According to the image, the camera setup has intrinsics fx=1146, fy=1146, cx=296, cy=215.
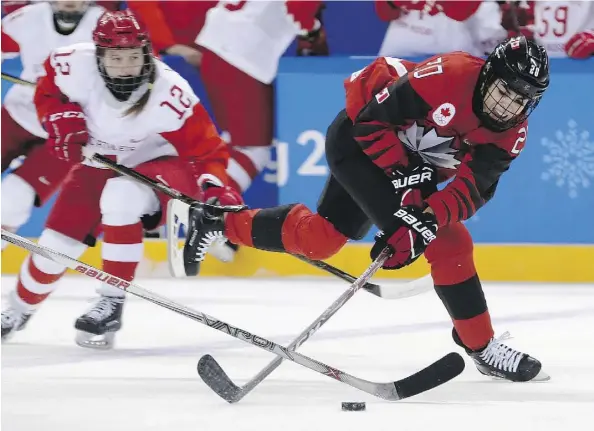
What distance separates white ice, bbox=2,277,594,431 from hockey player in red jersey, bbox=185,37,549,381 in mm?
215

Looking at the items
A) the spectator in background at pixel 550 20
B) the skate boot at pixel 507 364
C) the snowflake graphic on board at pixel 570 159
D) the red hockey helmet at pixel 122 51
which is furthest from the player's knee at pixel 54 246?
the spectator in background at pixel 550 20

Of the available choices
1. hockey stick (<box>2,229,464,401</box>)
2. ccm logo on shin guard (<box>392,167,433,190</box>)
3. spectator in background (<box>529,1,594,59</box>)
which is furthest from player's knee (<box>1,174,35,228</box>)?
spectator in background (<box>529,1,594,59</box>)

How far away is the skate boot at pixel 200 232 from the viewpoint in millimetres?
3096

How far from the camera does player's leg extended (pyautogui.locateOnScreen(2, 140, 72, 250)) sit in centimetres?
386

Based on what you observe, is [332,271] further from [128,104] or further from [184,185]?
[128,104]

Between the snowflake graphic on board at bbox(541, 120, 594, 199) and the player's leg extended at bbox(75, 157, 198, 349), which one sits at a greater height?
the player's leg extended at bbox(75, 157, 198, 349)

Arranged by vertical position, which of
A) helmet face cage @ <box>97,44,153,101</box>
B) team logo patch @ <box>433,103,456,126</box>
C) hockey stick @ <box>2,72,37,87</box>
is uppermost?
team logo patch @ <box>433,103,456,126</box>

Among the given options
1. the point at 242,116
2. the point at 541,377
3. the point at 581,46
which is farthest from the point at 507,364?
the point at 242,116

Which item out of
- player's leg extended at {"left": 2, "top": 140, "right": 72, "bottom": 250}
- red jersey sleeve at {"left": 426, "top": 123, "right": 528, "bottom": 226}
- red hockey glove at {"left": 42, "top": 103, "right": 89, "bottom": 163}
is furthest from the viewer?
player's leg extended at {"left": 2, "top": 140, "right": 72, "bottom": 250}

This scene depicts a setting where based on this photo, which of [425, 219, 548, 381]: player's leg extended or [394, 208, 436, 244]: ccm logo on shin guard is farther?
[425, 219, 548, 381]: player's leg extended

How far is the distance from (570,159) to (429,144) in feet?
5.53

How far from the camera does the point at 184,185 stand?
3213mm

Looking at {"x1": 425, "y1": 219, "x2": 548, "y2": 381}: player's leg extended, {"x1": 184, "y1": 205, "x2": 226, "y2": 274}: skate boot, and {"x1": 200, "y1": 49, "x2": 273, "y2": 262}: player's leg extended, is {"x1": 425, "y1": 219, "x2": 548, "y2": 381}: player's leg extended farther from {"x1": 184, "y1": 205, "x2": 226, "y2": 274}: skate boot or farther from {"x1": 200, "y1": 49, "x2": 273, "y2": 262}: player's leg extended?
{"x1": 200, "y1": 49, "x2": 273, "y2": 262}: player's leg extended

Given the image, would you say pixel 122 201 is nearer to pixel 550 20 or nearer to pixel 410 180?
pixel 410 180
